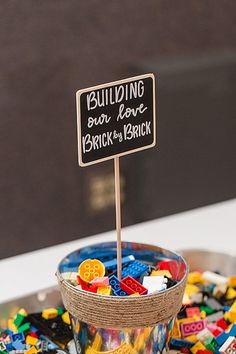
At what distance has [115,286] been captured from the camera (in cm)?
96

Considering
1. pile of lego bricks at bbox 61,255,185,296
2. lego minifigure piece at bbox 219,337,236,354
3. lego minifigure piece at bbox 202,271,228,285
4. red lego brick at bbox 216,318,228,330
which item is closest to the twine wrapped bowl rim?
pile of lego bricks at bbox 61,255,185,296

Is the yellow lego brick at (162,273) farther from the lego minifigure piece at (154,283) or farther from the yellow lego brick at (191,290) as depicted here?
the yellow lego brick at (191,290)

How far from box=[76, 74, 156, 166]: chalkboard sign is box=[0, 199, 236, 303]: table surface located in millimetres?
355

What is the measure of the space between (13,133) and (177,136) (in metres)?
0.67

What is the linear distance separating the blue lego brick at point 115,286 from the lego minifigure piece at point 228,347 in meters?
0.19

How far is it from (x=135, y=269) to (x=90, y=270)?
0.07 m

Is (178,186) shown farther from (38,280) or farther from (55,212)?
(38,280)

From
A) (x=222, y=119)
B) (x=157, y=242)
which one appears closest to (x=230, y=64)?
(x=222, y=119)

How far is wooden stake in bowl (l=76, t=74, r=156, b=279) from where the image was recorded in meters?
0.91

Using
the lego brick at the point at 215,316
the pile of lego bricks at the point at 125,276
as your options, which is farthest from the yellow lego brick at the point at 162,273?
the lego brick at the point at 215,316

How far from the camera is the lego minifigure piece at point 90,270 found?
3.15 feet

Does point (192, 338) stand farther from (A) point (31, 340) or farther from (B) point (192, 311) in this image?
(A) point (31, 340)

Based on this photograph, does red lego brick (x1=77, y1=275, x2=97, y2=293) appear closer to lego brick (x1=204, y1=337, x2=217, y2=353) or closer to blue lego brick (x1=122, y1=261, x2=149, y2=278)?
blue lego brick (x1=122, y1=261, x2=149, y2=278)

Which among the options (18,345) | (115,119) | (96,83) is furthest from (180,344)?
(96,83)
